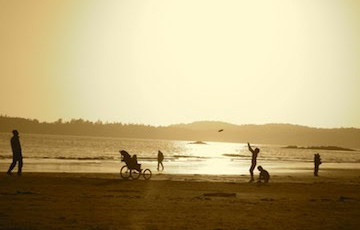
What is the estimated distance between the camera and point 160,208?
16.6m

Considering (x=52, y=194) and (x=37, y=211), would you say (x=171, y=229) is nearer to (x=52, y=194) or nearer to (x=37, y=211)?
(x=37, y=211)

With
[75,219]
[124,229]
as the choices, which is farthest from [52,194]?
[124,229]

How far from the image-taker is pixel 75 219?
13.6m

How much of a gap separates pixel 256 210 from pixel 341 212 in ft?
8.79

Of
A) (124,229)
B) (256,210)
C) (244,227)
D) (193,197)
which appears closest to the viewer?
(124,229)

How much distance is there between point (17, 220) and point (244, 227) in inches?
211

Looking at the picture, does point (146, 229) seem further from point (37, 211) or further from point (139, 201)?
point (139, 201)

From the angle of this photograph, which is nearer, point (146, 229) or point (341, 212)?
point (146, 229)

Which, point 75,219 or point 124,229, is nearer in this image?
point 124,229

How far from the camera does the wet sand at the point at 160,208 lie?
13.3 meters

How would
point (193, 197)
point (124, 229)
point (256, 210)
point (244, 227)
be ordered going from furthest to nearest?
1. point (193, 197)
2. point (256, 210)
3. point (244, 227)
4. point (124, 229)

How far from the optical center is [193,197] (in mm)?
20641

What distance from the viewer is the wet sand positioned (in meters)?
13.3

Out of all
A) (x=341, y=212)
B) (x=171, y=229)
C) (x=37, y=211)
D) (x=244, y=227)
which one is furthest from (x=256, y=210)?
(x=37, y=211)
